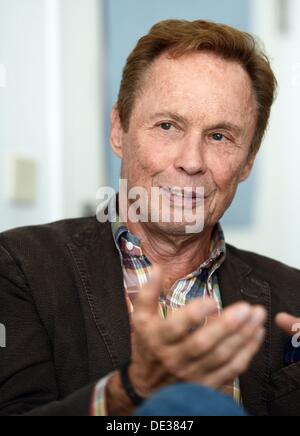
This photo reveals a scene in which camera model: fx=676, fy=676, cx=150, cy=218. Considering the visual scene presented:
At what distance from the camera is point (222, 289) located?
145 centimetres

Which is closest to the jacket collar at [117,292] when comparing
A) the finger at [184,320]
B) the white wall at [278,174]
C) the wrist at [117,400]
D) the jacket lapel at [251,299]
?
the jacket lapel at [251,299]

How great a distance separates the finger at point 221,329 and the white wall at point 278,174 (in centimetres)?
158

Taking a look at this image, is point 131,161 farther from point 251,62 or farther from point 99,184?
point 99,184

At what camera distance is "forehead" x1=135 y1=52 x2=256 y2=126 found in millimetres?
1394

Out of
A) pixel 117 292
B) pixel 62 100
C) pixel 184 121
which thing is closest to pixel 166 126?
pixel 184 121

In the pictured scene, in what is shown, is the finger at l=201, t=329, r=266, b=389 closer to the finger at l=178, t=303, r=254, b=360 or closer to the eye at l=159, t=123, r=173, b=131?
the finger at l=178, t=303, r=254, b=360

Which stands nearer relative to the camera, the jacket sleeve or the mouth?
the jacket sleeve

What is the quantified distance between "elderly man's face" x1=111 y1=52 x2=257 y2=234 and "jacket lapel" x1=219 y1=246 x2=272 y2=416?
0.13 m

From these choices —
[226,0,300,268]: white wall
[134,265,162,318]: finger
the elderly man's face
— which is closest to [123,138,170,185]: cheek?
the elderly man's face

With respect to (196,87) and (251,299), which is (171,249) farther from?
(196,87)

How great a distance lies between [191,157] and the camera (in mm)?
1369

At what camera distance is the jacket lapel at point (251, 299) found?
4.42 ft
